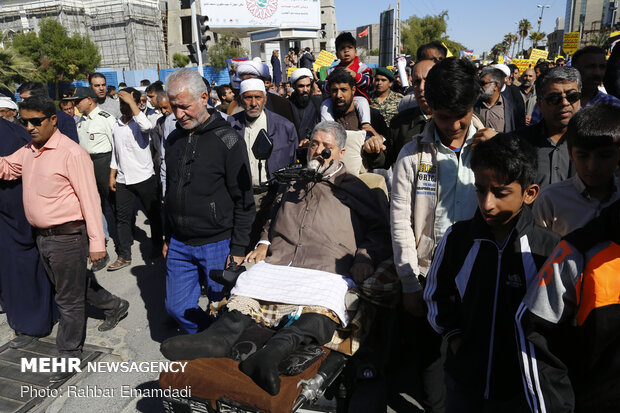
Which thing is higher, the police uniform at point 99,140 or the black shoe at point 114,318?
the police uniform at point 99,140

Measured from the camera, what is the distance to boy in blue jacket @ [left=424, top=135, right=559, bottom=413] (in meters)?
1.96

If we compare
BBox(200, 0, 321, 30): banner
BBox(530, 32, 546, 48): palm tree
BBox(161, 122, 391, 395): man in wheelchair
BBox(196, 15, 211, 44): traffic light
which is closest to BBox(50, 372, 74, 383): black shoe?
BBox(161, 122, 391, 395): man in wheelchair

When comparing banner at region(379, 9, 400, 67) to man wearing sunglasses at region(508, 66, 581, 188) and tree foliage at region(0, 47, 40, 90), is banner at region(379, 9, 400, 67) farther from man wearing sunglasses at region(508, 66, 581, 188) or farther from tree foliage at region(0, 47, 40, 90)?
man wearing sunglasses at region(508, 66, 581, 188)

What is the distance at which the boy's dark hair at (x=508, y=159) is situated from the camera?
1.99 metres

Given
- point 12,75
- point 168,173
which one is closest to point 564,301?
point 168,173

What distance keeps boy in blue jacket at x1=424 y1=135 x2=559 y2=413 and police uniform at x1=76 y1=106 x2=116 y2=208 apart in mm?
5474

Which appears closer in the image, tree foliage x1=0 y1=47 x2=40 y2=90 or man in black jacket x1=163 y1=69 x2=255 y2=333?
man in black jacket x1=163 y1=69 x2=255 y2=333

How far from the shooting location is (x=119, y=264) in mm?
6059

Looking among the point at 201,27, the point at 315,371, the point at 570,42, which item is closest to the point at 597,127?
the point at 315,371

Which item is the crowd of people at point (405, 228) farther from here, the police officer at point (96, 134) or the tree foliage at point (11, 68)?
the tree foliage at point (11, 68)

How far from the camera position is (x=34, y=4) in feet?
156

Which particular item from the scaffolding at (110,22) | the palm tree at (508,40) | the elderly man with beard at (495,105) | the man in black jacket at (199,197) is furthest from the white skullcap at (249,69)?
the palm tree at (508,40)

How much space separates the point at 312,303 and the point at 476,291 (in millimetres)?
1085

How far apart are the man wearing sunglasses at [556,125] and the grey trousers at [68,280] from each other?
3571 millimetres
